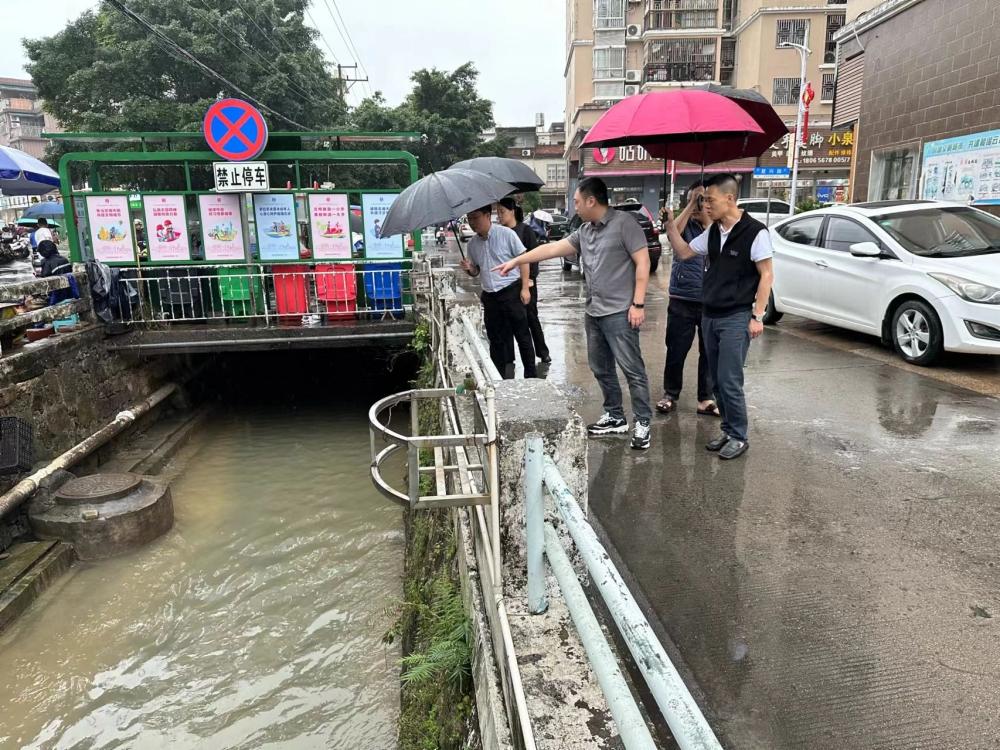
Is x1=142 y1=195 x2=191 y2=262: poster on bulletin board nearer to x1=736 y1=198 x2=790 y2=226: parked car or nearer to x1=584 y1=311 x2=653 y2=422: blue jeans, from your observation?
x1=584 y1=311 x2=653 y2=422: blue jeans

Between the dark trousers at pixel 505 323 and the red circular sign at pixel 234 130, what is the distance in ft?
16.7

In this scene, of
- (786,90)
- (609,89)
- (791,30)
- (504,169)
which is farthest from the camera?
(609,89)

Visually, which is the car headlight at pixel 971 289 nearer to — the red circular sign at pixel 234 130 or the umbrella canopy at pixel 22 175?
the red circular sign at pixel 234 130

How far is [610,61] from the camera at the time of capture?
45.2 meters

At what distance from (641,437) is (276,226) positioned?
696 centimetres

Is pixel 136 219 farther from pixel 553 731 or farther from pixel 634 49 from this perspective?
pixel 634 49

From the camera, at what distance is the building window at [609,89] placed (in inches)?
1784

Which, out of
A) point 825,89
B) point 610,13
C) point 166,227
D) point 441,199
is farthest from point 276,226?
point 610,13

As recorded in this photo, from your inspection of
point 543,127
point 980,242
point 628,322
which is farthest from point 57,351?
point 543,127

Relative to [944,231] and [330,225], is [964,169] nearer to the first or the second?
[944,231]

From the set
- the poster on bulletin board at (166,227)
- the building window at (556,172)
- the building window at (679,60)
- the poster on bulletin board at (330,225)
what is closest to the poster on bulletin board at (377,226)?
the poster on bulletin board at (330,225)

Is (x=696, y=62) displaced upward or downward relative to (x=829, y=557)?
upward

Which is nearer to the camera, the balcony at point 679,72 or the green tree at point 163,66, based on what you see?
the green tree at point 163,66

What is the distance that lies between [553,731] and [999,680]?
183cm
